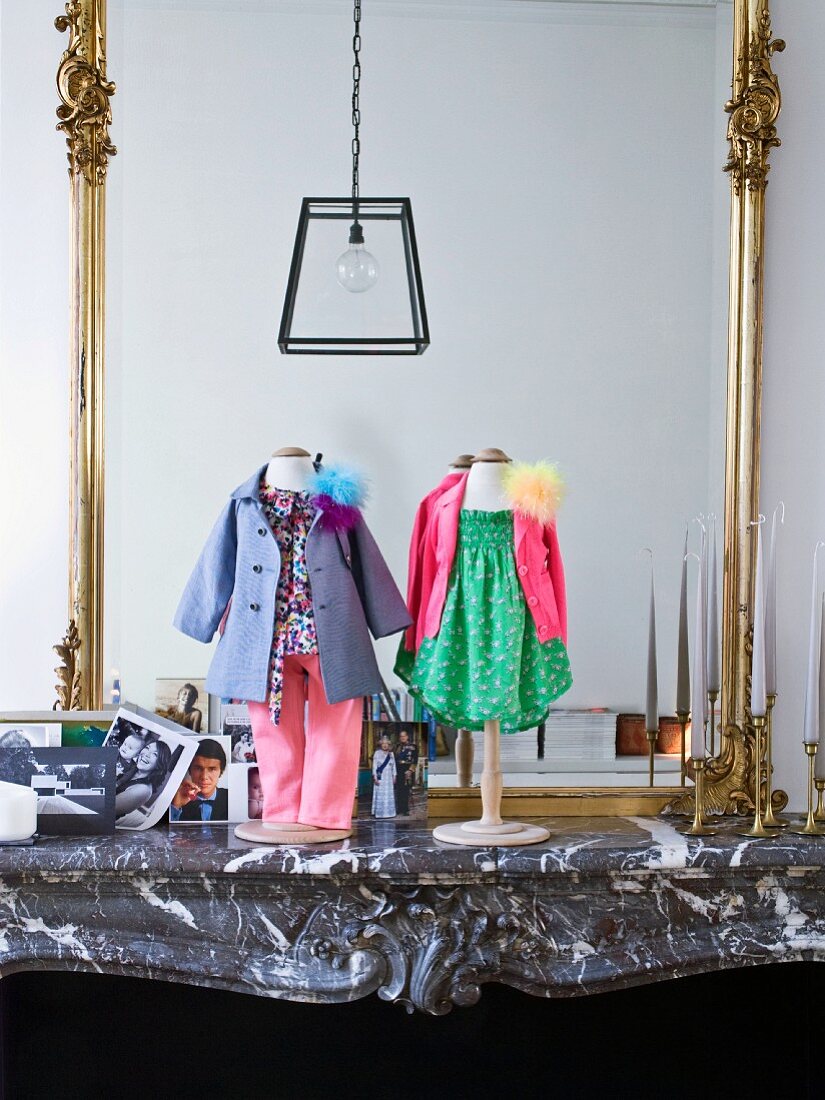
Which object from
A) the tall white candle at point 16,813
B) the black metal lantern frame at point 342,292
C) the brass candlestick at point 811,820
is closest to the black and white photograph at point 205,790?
the tall white candle at point 16,813

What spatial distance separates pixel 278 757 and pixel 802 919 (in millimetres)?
862

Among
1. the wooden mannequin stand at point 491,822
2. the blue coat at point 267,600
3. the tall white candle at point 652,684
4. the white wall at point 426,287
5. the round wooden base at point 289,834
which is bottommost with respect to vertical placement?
the round wooden base at point 289,834

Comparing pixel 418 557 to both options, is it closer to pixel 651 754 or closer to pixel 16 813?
pixel 651 754

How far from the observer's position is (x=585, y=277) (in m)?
2.04

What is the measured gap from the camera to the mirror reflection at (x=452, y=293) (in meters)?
2.01

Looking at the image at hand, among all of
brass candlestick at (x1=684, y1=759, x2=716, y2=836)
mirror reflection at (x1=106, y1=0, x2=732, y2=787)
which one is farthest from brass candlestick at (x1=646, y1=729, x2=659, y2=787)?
brass candlestick at (x1=684, y1=759, x2=716, y2=836)

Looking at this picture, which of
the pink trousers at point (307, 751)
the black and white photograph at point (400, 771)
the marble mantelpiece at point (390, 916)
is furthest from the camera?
the black and white photograph at point (400, 771)

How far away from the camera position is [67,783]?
1821mm

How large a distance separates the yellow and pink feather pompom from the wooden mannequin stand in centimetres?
34

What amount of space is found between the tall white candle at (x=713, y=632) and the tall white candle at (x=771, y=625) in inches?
3.3

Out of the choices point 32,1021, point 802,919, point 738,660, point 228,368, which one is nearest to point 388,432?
point 228,368

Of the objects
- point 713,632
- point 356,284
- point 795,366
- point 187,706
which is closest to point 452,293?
point 356,284

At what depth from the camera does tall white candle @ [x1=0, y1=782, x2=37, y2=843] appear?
174 cm

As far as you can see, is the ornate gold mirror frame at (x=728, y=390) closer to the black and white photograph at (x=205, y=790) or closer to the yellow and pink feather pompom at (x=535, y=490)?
the black and white photograph at (x=205, y=790)
